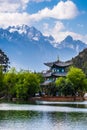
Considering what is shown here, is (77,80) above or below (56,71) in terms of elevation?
below

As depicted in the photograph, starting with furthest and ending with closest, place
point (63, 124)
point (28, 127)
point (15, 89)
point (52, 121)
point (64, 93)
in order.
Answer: point (64, 93) → point (15, 89) → point (52, 121) → point (63, 124) → point (28, 127)

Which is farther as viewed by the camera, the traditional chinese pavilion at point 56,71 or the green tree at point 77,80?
the traditional chinese pavilion at point 56,71

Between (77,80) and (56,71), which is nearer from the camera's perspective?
(77,80)

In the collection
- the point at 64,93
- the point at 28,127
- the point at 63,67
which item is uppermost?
the point at 63,67

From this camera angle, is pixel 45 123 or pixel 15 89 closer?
pixel 45 123

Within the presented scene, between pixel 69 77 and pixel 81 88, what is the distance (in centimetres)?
404

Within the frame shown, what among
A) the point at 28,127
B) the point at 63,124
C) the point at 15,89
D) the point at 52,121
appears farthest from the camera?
the point at 15,89

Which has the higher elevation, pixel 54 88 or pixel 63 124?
pixel 54 88

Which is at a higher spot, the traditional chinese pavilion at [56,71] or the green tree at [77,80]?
the traditional chinese pavilion at [56,71]

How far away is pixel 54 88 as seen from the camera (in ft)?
361

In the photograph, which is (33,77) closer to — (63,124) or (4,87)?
(4,87)

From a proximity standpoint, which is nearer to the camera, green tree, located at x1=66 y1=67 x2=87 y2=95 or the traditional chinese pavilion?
green tree, located at x1=66 y1=67 x2=87 y2=95

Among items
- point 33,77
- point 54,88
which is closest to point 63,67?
point 54,88

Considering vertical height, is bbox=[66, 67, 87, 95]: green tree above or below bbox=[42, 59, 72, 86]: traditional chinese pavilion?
below
